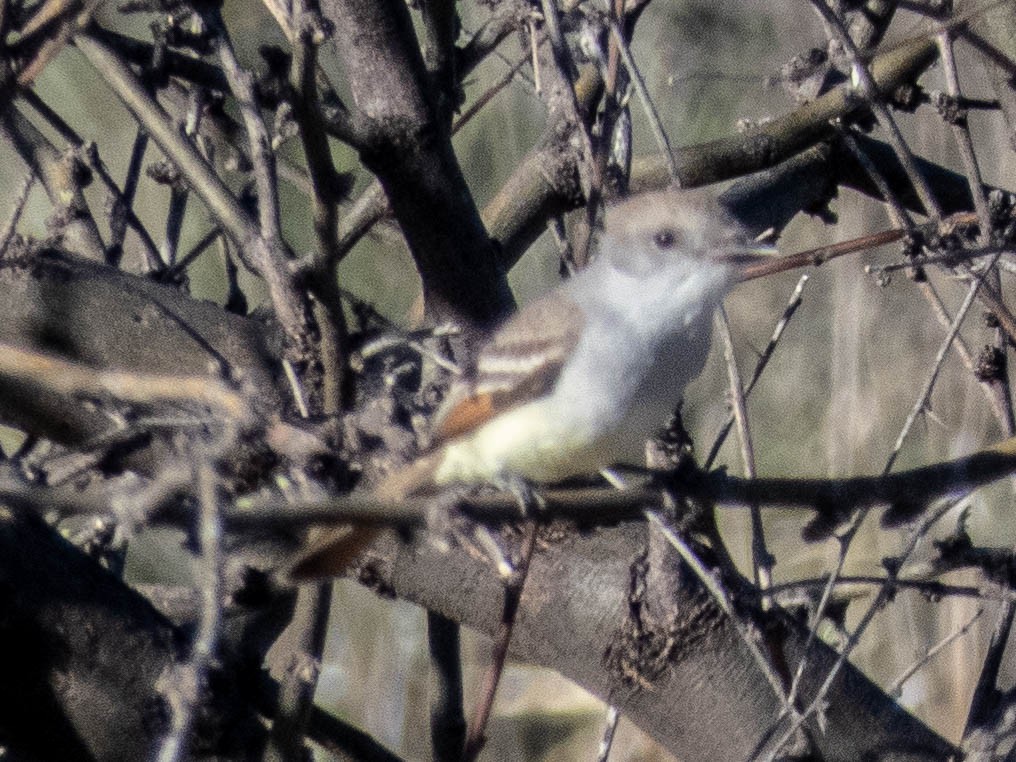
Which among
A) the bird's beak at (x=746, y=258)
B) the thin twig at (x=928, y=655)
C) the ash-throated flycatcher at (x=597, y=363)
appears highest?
the bird's beak at (x=746, y=258)

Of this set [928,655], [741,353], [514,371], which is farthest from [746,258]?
[741,353]

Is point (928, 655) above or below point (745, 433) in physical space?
below

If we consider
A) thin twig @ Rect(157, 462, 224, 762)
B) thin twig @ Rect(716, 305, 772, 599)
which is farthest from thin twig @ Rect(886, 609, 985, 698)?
thin twig @ Rect(157, 462, 224, 762)

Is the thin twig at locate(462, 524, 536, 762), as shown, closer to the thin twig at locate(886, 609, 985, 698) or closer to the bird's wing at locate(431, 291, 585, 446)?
the bird's wing at locate(431, 291, 585, 446)

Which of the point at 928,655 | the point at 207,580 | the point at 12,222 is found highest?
the point at 12,222

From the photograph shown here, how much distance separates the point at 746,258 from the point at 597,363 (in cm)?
42

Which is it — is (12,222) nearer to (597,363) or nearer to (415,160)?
(415,160)

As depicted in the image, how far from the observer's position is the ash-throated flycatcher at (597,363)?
315cm

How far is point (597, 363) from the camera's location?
326 centimetres

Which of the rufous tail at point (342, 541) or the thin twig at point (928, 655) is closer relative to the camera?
the rufous tail at point (342, 541)

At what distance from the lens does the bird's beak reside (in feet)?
10.8

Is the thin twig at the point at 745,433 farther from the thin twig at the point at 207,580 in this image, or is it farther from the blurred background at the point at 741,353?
the blurred background at the point at 741,353

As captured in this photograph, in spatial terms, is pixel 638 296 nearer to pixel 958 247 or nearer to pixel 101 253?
pixel 958 247

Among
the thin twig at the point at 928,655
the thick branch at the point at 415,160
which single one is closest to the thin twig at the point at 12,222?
the thick branch at the point at 415,160
